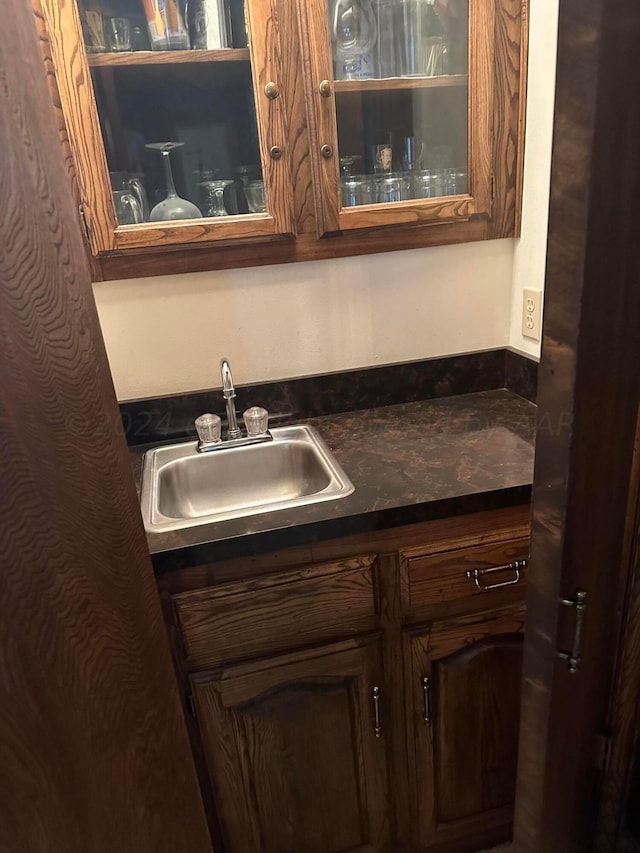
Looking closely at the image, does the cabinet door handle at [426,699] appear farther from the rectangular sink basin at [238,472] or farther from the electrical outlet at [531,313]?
the electrical outlet at [531,313]

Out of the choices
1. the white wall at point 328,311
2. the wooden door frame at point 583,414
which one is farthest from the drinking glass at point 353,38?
the wooden door frame at point 583,414

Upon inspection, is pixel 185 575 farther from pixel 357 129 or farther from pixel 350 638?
pixel 357 129

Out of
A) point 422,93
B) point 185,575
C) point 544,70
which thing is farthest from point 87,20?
point 185,575

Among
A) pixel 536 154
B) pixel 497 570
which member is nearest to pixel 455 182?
pixel 536 154

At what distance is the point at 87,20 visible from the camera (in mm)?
1119

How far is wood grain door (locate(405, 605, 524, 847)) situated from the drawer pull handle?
6 cm

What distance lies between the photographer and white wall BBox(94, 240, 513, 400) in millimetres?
1425

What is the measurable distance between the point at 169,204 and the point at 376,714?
1.11m

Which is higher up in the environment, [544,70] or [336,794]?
[544,70]

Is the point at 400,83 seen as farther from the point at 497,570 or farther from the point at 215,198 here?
the point at 497,570

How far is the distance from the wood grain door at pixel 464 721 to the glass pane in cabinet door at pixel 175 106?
96cm

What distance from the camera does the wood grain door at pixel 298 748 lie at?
3.74 ft

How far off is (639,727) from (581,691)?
2.3 inches

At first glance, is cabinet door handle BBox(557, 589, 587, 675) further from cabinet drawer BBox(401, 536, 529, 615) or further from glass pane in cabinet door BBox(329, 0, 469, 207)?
glass pane in cabinet door BBox(329, 0, 469, 207)
